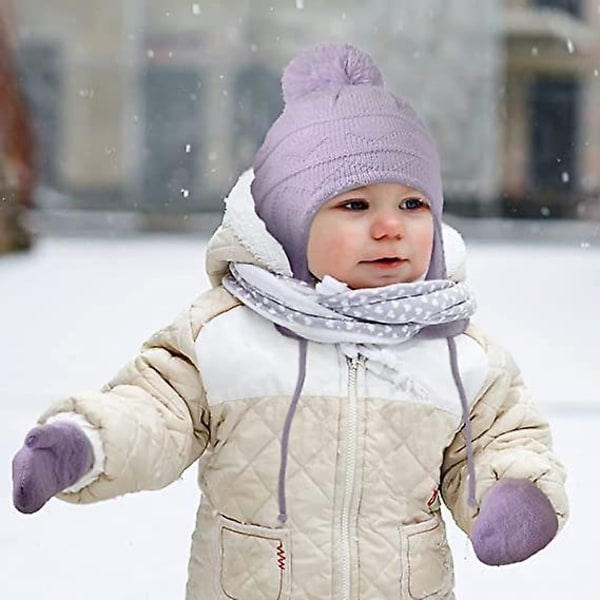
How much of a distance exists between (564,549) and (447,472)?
53cm

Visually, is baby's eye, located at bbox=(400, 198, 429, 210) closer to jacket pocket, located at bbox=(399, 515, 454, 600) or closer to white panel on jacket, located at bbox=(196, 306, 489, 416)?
white panel on jacket, located at bbox=(196, 306, 489, 416)

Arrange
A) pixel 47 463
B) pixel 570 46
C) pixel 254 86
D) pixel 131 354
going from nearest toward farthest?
pixel 47 463 < pixel 131 354 < pixel 254 86 < pixel 570 46

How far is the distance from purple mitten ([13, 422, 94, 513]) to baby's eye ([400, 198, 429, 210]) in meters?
0.35

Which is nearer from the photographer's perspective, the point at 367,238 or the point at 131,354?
the point at 367,238

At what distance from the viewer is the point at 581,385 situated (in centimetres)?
300

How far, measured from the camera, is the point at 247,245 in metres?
1.15

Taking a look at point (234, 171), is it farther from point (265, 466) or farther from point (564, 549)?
point (265, 466)

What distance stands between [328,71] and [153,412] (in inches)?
14.2

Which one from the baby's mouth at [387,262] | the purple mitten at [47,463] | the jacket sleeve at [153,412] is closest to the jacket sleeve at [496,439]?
the baby's mouth at [387,262]

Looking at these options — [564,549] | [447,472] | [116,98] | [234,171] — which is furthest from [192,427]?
[116,98]

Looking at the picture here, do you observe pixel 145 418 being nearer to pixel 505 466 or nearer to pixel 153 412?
pixel 153 412

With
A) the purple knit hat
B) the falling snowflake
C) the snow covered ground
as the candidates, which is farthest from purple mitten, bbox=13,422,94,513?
the falling snowflake

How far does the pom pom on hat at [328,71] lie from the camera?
3.97ft

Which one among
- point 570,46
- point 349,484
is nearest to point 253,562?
point 349,484
